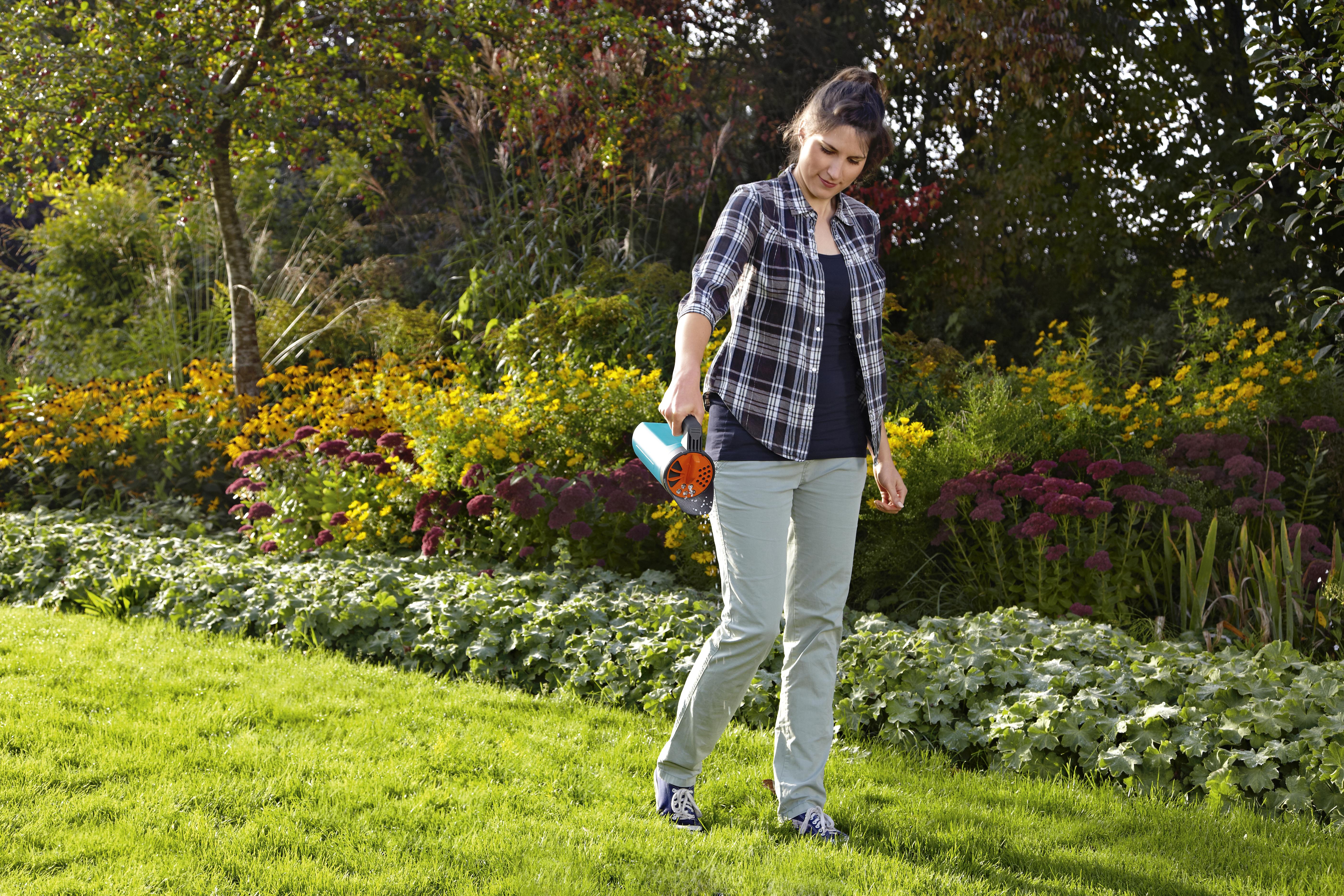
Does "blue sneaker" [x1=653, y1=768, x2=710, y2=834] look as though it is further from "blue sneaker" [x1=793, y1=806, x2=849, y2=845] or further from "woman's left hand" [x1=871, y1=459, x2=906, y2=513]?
"woman's left hand" [x1=871, y1=459, x2=906, y2=513]

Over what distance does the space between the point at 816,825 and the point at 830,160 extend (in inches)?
59.7

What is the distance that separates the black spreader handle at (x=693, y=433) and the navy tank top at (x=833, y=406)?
12cm

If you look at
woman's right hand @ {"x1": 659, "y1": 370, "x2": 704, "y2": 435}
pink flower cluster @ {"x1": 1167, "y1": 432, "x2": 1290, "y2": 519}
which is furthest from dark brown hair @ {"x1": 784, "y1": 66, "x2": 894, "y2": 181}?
pink flower cluster @ {"x1": 1167, "y1": 432, "x2": 1290, "y2": 519}

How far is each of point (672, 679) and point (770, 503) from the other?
4.21ft

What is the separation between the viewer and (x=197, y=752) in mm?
2832

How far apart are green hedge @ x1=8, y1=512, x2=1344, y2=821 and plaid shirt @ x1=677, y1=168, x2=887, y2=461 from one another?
3.72ft

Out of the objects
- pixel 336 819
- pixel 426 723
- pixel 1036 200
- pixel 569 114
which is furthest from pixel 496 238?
pixel 336 819

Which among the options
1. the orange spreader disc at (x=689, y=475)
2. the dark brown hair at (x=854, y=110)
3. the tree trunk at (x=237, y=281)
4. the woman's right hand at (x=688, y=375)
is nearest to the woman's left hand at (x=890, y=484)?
the orange spreader disc at (x=689, y=475)

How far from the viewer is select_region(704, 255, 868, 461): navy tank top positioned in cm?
231

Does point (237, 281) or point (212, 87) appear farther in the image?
point (237, 281)

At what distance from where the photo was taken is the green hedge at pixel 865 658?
2754mm

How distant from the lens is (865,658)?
3367 millimetres

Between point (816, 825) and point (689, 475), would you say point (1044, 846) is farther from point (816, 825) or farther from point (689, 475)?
point (689, 475)

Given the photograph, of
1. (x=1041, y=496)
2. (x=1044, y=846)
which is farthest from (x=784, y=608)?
(x=1041, y=496)
